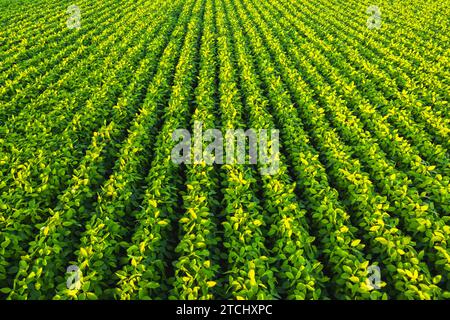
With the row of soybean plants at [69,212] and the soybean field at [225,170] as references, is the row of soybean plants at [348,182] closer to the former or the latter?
the soybean field at [225,170]

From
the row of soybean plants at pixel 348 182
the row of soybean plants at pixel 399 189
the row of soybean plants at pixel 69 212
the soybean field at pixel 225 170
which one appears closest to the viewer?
the row of soybean plants at pixel 69 212

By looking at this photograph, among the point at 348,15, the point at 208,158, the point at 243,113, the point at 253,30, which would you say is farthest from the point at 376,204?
the point at 348,15

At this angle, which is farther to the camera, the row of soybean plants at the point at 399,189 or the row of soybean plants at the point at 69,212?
the row of soybean plants at the point at 399,189

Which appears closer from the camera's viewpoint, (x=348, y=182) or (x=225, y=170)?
(x=348, y=182)

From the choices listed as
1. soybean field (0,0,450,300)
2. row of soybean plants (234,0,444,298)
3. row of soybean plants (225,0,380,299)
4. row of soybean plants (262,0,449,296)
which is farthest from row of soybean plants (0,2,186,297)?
row of soybean plants (262,0,449,296)

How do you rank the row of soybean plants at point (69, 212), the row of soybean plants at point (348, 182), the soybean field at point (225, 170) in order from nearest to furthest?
the row of soybean plants at point (69, 212) < the soybean field at point (225, 170) < the row of soybean plants at point (348, 182)

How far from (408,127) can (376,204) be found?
2.95 metres

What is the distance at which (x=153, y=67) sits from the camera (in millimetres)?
10195

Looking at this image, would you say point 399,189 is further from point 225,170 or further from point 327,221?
point 225,170

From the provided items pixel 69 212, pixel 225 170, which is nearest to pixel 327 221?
pixel 225 170

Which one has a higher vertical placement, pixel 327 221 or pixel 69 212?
pixel 69 212

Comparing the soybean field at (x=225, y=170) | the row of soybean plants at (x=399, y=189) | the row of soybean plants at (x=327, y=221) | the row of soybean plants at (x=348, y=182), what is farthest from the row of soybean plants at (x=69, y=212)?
the row of soybean plants at (x=399, y=189)

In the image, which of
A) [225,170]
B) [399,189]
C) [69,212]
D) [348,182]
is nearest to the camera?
[69,212]

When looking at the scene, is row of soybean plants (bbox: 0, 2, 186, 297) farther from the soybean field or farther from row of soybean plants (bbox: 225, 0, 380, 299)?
row of soybean plants (bbox: 225, 0, 380, 299)
